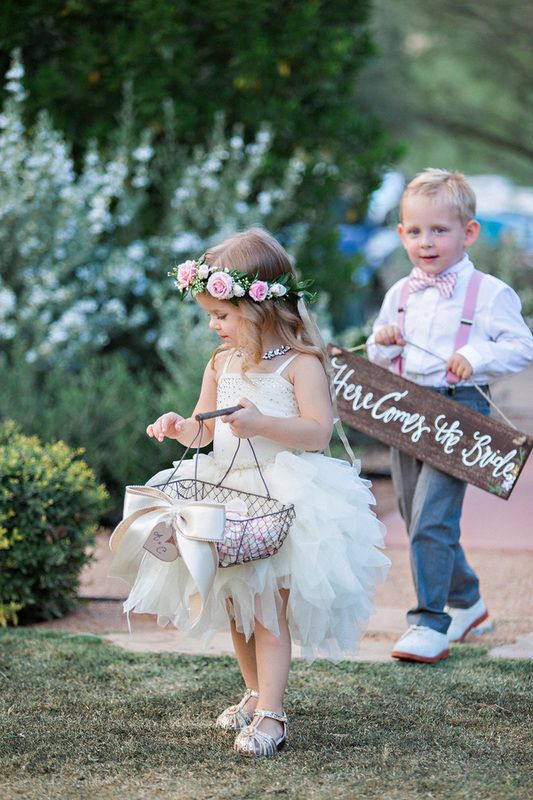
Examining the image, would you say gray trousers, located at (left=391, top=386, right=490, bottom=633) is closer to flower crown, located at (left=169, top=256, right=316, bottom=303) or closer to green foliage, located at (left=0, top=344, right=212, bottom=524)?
flower crown, located at (left=169, top=256, right=316, bottom=303)

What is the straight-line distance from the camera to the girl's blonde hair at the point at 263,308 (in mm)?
3436

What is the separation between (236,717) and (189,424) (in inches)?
33.5

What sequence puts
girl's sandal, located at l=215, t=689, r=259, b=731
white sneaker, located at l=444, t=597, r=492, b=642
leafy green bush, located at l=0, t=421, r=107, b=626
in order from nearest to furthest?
girl's sandal, located at l=215, t=689, r=259, b=731, white sneaker, located at l=444, t=597, r=492, b=642, leafy green bush, located at l=0, t=421, r=107, b=626

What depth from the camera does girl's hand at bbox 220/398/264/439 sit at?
3.20 metres

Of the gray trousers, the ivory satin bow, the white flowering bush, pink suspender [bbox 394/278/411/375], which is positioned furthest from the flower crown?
the white flowering bush

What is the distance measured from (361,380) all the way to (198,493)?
1280 millimetres

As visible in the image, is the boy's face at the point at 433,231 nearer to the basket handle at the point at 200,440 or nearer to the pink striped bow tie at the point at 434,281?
the pink striped bow tie at the point at 434,281

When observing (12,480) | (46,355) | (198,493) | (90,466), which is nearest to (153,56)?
(46,355)

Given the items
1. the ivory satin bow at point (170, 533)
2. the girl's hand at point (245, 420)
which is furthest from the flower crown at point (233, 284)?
the ivory satin bow at point (170, 533)

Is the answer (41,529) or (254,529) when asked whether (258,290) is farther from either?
(41,529)

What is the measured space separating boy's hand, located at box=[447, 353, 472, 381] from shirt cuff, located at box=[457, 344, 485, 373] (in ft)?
0.03

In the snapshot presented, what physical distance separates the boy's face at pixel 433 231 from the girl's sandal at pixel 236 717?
5.50ft

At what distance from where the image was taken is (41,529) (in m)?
4.81

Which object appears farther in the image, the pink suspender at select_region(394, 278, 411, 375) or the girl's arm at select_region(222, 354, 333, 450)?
the pink suspender at select_region(394, 278, 411, 375)
